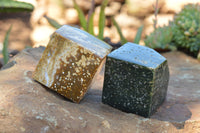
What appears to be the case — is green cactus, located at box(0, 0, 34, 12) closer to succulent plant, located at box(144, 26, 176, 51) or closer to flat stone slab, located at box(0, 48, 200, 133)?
flat stone slab, located at box(0, 48, 200, 133)

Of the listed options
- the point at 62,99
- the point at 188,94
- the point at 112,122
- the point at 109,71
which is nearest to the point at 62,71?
the point at 62,99

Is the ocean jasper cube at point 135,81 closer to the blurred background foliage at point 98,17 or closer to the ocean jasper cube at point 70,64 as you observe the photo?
the ocean jasper cube at point 70,64

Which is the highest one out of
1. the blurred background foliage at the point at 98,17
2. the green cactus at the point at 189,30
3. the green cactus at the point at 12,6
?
the green cactus at the point at 12,6

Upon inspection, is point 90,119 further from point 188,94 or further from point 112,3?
point 112,3

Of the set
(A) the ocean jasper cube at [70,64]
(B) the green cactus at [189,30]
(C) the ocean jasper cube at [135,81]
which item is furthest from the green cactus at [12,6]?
(B) the green cactus at [189,30]

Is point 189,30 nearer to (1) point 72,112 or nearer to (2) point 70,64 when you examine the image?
(2) point 70,64

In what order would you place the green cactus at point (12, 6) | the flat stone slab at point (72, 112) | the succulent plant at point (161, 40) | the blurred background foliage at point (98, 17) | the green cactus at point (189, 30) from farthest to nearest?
1. the blurred background foliage at point (98, 17)
2. the succulent plant at point (161, 40)
3. the green cactus at point (189, 30)
4. the green cactus at point (12, 6)
5. the flat stone slab at point (72, 112)
